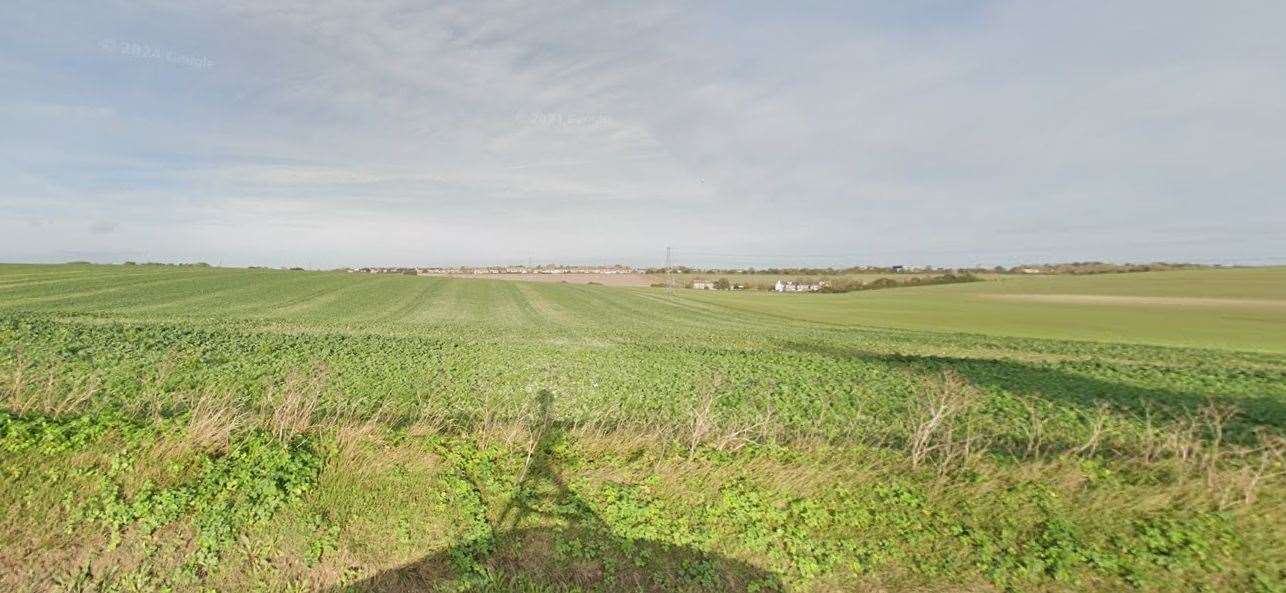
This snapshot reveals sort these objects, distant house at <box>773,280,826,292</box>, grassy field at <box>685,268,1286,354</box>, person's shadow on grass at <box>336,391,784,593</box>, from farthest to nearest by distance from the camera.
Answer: distant house at <box>773,280,826,292</box> < grassy field at <box>685,268,1286,354</box> < person's shadow on grass at <box>336,391,784,593</box>

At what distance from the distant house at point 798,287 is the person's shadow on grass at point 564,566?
120 metres

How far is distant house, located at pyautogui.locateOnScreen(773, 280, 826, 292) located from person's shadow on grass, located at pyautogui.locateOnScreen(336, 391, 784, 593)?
119756mm

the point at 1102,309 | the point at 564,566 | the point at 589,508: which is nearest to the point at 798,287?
the point at 1102,309

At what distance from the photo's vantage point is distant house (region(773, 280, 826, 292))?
12056 cm

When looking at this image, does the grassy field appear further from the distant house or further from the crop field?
the crop field

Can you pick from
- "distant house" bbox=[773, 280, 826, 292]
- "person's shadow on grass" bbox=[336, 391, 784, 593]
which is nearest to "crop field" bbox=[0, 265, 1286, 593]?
"person's shadow on grass" bbox=[336, 391, 784, 593]

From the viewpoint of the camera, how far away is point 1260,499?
6070 millimetres

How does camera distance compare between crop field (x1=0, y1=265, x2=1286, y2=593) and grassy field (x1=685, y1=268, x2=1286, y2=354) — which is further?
grassy field (x1=685, y1=268, x2=1286, y2=354)

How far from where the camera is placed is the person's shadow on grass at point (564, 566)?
501cm

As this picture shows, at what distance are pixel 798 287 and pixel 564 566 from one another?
406 ft

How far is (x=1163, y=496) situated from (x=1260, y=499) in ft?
3.38

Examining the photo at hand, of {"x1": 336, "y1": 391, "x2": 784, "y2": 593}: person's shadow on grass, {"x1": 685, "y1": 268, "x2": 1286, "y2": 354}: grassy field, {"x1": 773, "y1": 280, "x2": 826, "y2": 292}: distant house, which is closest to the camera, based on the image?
{"x1": 336, "y1": 391, "x2": 784, "y2": 593}: person's shadow on grass

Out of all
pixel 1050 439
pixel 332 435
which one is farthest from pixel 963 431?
pixel 332 435

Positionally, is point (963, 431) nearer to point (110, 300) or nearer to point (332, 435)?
point (332, 435)
